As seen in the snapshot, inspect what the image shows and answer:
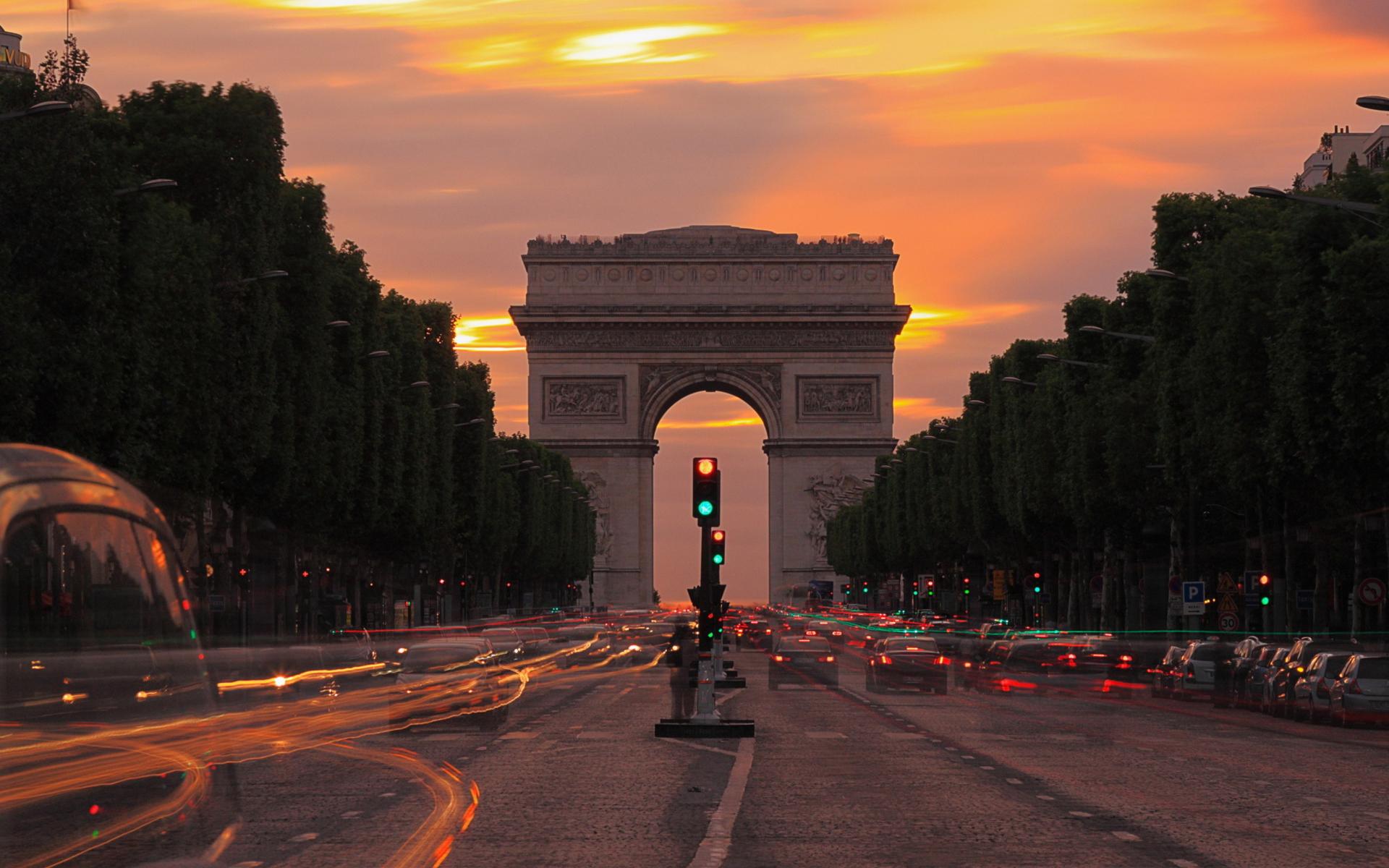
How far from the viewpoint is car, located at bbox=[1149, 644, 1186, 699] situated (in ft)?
152

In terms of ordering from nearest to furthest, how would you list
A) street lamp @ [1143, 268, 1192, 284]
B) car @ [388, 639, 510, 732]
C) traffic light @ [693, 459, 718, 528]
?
traffic light @ [693, 459, 718, 528] → car @ [388, 639, 510, 732] → street lamp @ [1143, 268, 1192, 284]

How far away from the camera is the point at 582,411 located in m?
139

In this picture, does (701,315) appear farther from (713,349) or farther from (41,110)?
(41,110)

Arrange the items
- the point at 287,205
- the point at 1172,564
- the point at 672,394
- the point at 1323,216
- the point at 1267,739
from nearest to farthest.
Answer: the point at 1267,739 < the point at 1323,216 < the point at 287,205 < the point at 1172,564 < the point at 672,394

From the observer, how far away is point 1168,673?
4881 cm

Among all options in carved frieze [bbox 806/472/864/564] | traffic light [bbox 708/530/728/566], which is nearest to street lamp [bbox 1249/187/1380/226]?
traffic light [bbox 708/530/728/566]

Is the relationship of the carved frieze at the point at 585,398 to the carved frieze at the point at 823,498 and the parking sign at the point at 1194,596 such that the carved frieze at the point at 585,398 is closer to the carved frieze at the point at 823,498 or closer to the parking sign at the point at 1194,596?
the carved frieze at the point at 823,498

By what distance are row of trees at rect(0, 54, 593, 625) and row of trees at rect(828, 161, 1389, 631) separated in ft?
68.9

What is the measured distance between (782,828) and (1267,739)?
1412 centimetres

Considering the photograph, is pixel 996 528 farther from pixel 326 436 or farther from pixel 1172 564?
pixel 326 436

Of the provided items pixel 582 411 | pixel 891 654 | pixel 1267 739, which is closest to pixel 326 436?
pixel 891 654

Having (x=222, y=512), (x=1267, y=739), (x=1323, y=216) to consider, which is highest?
(x=1323, y=216)

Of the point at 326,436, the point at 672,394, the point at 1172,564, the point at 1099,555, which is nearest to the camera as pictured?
the point at 326,436

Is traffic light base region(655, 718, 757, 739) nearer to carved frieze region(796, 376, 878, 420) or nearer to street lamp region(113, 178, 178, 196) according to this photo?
street lamp region(113, 178, 178, 196)
